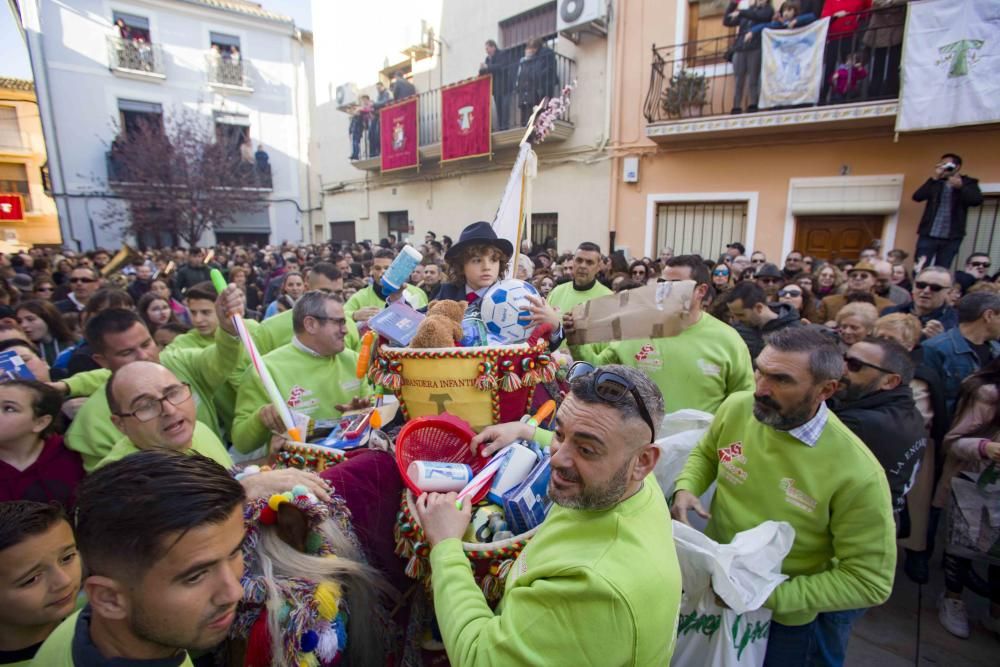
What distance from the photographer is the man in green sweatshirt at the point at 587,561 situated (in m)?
1.15

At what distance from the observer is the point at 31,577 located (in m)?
1.37

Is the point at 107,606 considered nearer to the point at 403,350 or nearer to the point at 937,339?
the point at 403,350

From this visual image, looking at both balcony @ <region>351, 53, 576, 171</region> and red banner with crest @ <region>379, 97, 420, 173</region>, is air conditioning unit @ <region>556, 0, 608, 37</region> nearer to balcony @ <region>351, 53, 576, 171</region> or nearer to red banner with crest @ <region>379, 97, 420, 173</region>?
balcony @ <region>351, 53, 576, 171</region>

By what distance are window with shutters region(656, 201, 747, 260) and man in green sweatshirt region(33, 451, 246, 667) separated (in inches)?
390

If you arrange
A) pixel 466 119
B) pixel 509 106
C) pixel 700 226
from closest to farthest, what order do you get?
pixel 700 226 → pixel 509 106 → pixel 466 119

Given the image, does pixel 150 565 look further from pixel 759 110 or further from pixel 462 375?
pixel 759 110

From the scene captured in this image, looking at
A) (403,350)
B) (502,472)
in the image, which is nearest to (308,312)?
(403,350)

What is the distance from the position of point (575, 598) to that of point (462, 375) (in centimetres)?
70

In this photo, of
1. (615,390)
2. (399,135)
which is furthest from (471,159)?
(615,390)

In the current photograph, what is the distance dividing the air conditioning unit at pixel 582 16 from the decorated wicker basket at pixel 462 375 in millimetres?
11074

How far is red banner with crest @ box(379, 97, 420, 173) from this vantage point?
603 inches

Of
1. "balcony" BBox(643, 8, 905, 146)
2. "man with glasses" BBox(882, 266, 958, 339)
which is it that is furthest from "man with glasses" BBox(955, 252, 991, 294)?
"balcony" BBox(643, 8, 905, 146)

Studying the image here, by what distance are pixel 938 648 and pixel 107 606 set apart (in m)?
4.06

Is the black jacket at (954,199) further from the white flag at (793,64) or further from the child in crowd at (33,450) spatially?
the child in crowd at (33,450)
